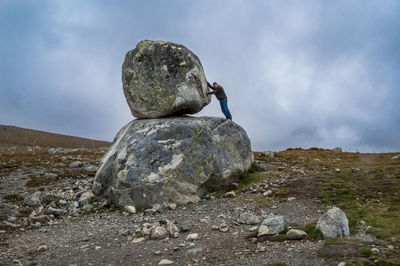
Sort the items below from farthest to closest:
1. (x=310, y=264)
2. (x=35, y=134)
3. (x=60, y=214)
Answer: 1. (x=35, y=134)
2. (x=60, y=214)
3. (x=310, y=264)

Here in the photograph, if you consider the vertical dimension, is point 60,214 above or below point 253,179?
below

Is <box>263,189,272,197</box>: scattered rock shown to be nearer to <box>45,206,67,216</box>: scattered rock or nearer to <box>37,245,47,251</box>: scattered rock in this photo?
<box>37,245,47,251</box>: scattered rock

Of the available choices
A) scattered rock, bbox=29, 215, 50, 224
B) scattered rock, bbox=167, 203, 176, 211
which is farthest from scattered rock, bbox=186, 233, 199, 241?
scattered rock, bbox=29, 215, 50, 224

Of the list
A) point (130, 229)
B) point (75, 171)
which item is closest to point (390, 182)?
point (130, 229)

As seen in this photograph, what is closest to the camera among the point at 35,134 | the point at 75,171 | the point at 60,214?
the point at 60,214

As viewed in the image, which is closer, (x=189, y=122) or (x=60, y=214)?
(x=60, y=214)

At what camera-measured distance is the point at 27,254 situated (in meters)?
12.7

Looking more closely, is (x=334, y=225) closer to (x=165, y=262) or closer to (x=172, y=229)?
(x=165, y=262)

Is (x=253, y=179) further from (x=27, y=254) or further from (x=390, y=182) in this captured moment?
(x=27, y=254)

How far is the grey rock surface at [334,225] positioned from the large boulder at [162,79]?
496 inches

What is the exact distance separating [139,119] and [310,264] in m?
16.1

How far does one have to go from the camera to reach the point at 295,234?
1105cm

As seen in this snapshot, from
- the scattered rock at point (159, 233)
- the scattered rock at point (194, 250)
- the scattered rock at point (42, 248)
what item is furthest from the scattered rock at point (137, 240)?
the scattered rock at point (42, 248)

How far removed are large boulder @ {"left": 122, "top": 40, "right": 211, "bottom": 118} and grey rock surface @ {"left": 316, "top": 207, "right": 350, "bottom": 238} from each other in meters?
12.6
